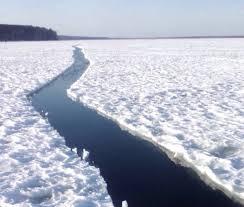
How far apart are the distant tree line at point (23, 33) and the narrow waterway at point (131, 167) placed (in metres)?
84.9

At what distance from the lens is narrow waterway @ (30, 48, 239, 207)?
602 centimetres

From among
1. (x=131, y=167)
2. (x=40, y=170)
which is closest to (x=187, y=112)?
(x=131, y=167)

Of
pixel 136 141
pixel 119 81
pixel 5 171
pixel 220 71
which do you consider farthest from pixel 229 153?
pixel 220 71

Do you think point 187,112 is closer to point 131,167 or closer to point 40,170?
point 131,167

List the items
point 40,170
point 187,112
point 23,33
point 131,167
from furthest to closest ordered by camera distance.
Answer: point 23,33
point 187,112
point 131,167
point 40,170

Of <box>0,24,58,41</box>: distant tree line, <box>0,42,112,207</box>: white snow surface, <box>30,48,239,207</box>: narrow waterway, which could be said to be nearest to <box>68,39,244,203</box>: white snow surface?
<box>30,48,239,207</box>: narrow waterway

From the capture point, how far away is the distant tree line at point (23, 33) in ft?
305

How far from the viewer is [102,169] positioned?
7172 mm

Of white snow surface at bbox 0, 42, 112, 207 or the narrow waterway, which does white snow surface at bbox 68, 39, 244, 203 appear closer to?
the narrow waterway

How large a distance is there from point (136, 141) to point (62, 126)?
2158mm

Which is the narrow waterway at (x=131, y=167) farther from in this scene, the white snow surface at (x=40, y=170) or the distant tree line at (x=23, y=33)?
the distant tree line at (x=23, y=33)

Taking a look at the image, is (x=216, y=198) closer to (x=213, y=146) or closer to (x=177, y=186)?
(x=177, y=186)

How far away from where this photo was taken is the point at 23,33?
97.6 metres

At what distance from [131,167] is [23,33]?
93.8m
